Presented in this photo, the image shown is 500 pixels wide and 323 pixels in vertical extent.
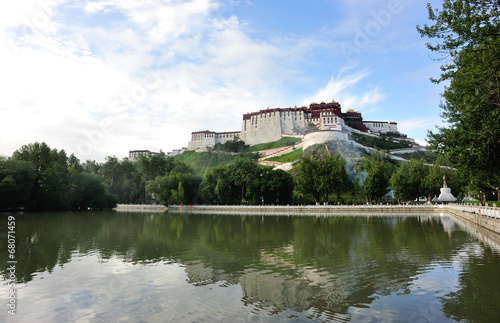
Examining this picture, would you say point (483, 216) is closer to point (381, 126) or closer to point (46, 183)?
point (46, 183)

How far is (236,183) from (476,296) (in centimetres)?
4580

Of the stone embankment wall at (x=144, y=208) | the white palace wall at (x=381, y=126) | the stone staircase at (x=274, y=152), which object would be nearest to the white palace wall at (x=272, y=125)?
the stone staircase at (x=274, y=152)

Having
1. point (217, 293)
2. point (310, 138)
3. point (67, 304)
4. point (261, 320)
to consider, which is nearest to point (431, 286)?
point (261, 320)

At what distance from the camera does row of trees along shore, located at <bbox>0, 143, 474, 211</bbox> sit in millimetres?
46375

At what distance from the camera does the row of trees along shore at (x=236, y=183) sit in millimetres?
46375

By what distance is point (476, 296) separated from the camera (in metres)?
6.86

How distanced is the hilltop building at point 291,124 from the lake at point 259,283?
3191 inches

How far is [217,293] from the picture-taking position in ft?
24.9

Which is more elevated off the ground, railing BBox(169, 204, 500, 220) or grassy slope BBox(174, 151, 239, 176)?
grassy slope BBox(174, 151, 239, 176)

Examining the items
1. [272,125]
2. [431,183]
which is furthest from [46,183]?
[272,125]

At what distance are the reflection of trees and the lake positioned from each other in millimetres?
20

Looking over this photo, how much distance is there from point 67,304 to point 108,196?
191 feet

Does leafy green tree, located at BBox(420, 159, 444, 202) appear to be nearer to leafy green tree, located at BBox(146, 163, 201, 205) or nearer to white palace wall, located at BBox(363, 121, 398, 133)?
leafy green tree, located at BBox(146, 163, 201, 205)

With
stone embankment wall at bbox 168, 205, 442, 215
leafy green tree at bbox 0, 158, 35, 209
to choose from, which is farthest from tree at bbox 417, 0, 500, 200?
leafy green tree at bbox 0, 158, 35, 209
